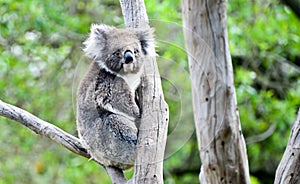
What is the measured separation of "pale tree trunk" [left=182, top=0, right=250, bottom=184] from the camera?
1.77 metres

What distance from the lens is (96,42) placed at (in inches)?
89.1

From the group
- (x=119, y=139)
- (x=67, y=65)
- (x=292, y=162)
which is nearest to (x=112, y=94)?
(x=119, y=139)

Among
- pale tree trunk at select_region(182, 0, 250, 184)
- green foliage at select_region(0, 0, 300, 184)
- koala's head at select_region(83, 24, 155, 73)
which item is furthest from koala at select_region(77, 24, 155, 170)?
green foliage at select_region(0, 0, 300, 184)

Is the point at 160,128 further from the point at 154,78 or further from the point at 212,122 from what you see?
the point at 212,122

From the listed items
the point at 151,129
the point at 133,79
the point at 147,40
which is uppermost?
the point at 147,40

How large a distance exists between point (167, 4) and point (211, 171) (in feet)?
8.80

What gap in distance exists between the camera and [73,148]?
2.40 m

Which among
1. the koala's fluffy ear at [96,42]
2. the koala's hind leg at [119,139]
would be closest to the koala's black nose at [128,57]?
the koala's fluffy ear at [96,42]

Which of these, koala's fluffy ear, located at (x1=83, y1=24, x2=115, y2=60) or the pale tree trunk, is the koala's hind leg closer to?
koala's fluffy ear, located at (x1=83, y1=24, x2=115, y2=60)

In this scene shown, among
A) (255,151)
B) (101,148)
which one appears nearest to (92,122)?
(101,148)

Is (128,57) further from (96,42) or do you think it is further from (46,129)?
(46,129)

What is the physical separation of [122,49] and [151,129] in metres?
0.31

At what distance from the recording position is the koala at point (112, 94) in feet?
7.13

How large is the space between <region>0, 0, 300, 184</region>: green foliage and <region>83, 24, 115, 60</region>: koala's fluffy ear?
1878mm
